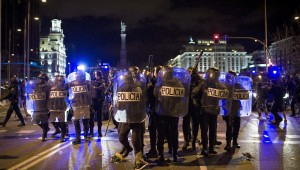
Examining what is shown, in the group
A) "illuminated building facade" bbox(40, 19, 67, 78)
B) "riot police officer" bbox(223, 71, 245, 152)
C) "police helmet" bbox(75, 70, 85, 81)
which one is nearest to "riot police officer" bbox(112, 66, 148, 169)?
"riot police officer" bbox(223, 71, 245, 152)

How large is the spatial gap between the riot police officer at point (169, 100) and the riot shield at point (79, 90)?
3.07 metres

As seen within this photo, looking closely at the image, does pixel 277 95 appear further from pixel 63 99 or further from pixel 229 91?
pixel 63 99

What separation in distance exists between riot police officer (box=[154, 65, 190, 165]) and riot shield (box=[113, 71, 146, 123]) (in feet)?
1.44

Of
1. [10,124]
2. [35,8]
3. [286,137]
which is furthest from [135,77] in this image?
[35,8]

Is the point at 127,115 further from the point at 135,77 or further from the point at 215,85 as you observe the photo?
the point at 215,85

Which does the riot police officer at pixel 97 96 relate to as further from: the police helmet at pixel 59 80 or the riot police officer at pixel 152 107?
the riot police officer at pixel 152 107

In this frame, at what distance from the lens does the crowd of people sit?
24.4 feet

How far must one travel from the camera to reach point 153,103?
26.6 feet

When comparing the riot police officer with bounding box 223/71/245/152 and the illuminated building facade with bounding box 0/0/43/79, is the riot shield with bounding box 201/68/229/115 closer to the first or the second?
the riot police officer with bounding box 223/71/245/152

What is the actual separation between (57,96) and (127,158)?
3.38 m

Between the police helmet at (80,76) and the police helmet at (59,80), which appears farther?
the police helmet at (59,80)

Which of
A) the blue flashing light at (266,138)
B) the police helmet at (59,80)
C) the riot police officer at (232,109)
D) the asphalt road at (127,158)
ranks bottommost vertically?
the asphalt road at (127,158)

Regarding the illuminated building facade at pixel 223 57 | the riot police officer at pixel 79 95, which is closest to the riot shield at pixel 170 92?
the riot police officer at pixel 79 95

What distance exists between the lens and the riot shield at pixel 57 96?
1066 cm
